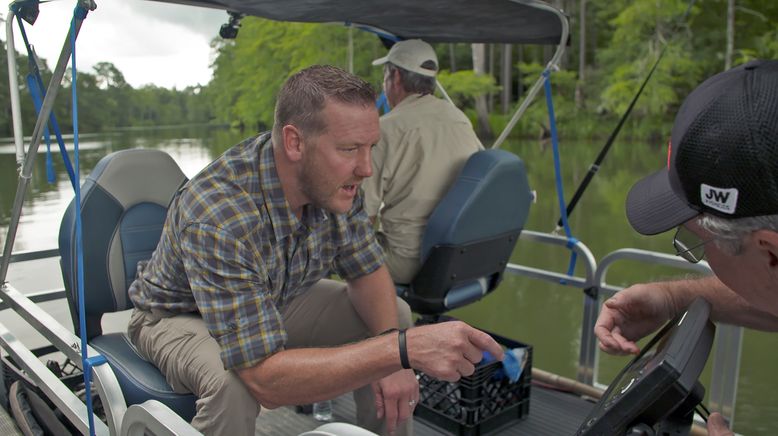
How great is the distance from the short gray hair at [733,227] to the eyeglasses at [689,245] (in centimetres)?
6

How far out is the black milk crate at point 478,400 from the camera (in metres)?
2.47

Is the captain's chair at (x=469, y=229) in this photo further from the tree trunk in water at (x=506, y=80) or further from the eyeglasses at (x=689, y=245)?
the tree trunk in water at (x=506, y=80)

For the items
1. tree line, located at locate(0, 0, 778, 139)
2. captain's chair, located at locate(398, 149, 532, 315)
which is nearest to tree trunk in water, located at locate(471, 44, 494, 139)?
tree line, located at locate(0, 0, 778, 139)

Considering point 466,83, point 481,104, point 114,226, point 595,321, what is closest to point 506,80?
point 481,104

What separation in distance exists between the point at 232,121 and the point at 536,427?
17.4 meters

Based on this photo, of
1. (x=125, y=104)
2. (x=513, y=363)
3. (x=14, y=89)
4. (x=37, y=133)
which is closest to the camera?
(x=37, y=133)

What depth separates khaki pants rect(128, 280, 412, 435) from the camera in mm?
1562

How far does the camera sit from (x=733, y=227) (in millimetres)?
946

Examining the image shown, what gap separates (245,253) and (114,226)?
3.05 feet

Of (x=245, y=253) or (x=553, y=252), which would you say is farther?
(x=553, y=252)

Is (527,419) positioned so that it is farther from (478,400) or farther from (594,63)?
(594,63)

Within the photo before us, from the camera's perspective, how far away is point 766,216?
902 mm

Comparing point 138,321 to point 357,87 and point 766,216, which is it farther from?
point 766,216

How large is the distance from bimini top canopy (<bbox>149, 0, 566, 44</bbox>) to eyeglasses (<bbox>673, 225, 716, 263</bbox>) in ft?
5.29
